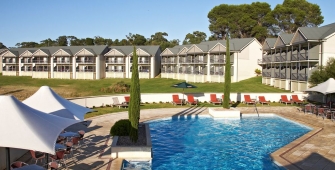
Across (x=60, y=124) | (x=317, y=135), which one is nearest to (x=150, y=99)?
(x=317, y=135)

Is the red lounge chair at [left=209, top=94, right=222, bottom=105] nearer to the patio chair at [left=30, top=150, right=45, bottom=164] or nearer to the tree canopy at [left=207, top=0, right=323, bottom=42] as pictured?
the patio chair at [left=30, top=150, right=45, bottom=164]

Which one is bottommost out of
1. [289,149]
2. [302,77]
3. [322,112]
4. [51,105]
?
[289,149]

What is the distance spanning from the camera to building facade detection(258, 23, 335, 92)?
3167 centimetres

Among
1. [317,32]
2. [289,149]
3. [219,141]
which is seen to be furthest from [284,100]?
[289,149]

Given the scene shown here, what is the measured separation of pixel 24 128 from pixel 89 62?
56.0 metres

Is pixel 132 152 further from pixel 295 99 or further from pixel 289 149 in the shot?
pixel 295 99

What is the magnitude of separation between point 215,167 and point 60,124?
6.32 metres

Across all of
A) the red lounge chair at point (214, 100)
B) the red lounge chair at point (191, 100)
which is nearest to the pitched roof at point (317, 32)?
the red lounge chair at point (214, 100)

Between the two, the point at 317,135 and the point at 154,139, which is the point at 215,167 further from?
the point at 317,135

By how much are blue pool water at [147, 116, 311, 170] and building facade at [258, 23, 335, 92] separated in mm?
13994

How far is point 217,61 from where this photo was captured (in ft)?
163

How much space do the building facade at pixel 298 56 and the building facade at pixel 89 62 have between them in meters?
25.1

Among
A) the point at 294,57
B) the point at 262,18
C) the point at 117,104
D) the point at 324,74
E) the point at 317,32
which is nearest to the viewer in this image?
the point at 117,104

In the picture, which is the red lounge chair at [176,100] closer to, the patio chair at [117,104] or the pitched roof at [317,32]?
the patio chair at [117,104]
